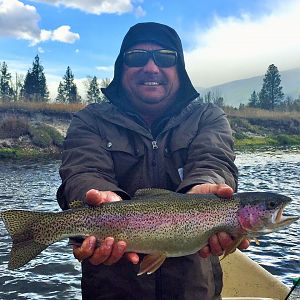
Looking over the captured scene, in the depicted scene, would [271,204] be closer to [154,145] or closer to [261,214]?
[261,214]

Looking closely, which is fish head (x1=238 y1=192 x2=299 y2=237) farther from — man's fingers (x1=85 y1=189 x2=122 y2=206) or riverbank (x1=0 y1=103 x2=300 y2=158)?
riverbank (x1=0 y1=103 x2=300 y2=158)

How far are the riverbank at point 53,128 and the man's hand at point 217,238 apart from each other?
113ft

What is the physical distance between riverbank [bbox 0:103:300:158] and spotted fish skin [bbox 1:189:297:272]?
3414cm

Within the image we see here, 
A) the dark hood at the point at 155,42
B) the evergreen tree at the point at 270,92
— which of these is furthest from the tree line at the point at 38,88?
the dark hood at the point at 155,42

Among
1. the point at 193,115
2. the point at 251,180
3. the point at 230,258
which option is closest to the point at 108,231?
the point at 193,115

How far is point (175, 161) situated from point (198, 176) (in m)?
0.35

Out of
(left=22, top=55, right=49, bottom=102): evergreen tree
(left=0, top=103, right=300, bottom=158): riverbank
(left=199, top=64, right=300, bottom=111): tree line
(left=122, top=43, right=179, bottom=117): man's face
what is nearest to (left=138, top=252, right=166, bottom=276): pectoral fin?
(left=122, top=43, right=179, bottom=117): man's face

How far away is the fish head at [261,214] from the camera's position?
11.7 feet

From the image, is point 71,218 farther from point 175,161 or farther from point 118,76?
point 118,76

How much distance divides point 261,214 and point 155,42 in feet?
6.42

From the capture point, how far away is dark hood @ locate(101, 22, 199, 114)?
4404 millimetres

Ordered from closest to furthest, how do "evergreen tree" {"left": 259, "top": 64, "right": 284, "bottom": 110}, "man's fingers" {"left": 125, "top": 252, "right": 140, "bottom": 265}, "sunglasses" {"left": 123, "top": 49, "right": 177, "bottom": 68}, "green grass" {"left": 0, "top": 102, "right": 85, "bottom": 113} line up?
"man's fingers" {"left": 125, "top": 252, "right": 140, "bottom": 265} < "sunglasses" {"left": 123, "top": 49, "right": 177, "bottom": 68} < "green grass" {"left": 0, "top": 102, "right": 85, "bottom": 113} < "evergreen tree" {"left": 259, "top": 64, "right": 284, "bottom": 110}

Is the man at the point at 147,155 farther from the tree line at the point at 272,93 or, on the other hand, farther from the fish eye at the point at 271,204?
the tree line at the point at 272,93

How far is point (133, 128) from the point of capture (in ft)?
13.1
